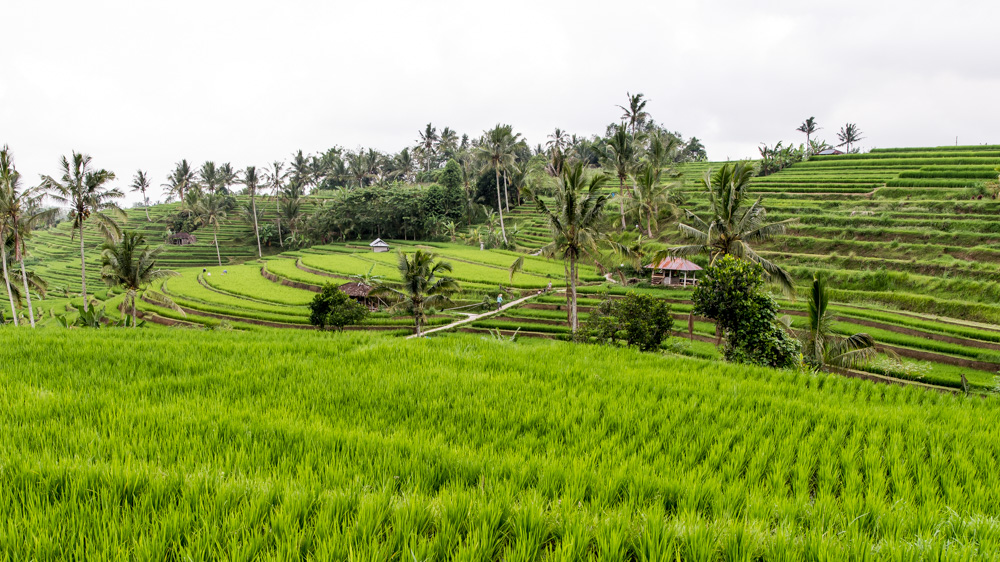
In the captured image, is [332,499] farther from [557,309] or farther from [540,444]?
[557,309]

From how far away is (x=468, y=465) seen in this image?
8.18ft

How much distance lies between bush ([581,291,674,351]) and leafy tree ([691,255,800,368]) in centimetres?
428

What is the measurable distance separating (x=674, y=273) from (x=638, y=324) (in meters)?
14.4

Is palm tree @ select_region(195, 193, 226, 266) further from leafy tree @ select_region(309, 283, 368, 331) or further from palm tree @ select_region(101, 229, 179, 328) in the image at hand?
leafy tree @ select_region(309, 283, 368, 331)

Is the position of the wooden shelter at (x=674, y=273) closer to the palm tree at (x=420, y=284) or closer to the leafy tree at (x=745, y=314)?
the palm tree at (x=420, y=284)

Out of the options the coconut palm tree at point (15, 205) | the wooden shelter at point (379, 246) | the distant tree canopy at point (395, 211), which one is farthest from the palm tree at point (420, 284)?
the distant tree canopy at point (395, 211)

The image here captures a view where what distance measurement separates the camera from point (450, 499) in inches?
80.0

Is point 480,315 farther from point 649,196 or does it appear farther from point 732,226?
point 649,196

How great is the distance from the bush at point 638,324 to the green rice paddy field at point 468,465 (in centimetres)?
1099

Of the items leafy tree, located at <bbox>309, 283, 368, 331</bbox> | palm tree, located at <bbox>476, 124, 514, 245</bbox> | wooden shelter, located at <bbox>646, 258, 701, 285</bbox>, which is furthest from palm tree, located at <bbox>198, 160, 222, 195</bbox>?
wooden shelter, located at <bbox>646, 258, 701, 285</bbox>

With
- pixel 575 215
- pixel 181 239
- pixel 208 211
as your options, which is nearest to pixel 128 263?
pixel 575 215

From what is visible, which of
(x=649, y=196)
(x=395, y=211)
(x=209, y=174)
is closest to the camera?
(x=649, y=196)

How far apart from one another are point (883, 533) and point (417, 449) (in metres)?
2.41

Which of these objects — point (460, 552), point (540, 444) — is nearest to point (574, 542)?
point (460, 552)
